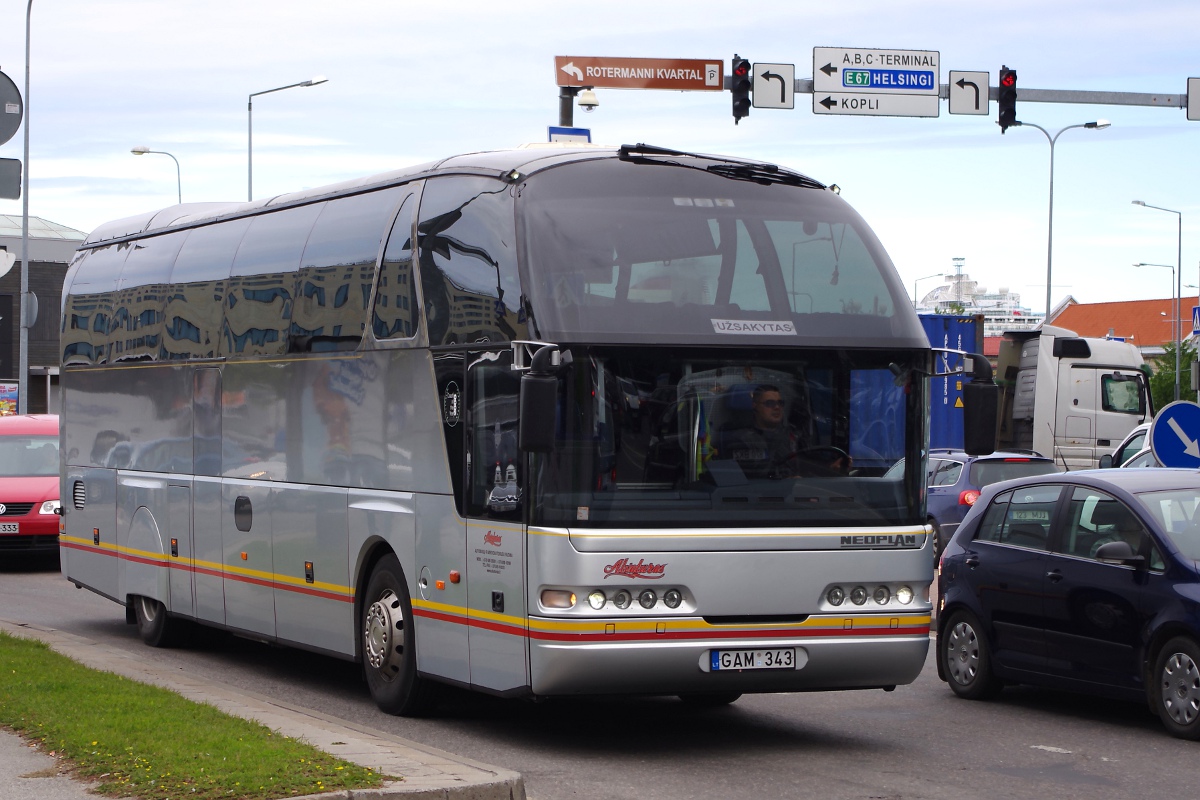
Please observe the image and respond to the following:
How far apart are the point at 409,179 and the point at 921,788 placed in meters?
5.06

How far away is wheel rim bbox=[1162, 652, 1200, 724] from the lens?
32.7 feet

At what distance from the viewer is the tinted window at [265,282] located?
12.6m

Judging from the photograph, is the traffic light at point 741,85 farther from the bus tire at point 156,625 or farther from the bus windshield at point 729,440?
the bus windshield at point 729,440

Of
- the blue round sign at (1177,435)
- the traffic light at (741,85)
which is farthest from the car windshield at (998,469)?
the blue round sign at (1177,435)

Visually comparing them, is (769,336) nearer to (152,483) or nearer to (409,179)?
(409,179)

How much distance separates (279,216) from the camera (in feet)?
43.4

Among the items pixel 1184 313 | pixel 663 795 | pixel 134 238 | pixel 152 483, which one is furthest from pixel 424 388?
pixel 1184 313

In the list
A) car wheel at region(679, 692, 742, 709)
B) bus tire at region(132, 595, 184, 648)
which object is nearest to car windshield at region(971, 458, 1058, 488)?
bus tire at region(132, 595, 184, 648)

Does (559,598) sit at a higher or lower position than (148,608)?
higher

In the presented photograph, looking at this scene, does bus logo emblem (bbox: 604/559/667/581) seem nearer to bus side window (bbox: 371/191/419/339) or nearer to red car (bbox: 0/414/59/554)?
bus side window (bbox: 371/191/419/339)

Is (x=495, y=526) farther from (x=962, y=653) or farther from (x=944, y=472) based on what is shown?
(x=944, y=472)

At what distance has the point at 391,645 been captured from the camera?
11.0 meters

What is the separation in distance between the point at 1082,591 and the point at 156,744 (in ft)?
18.9

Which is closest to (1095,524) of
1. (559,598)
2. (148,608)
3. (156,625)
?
(559,598)
